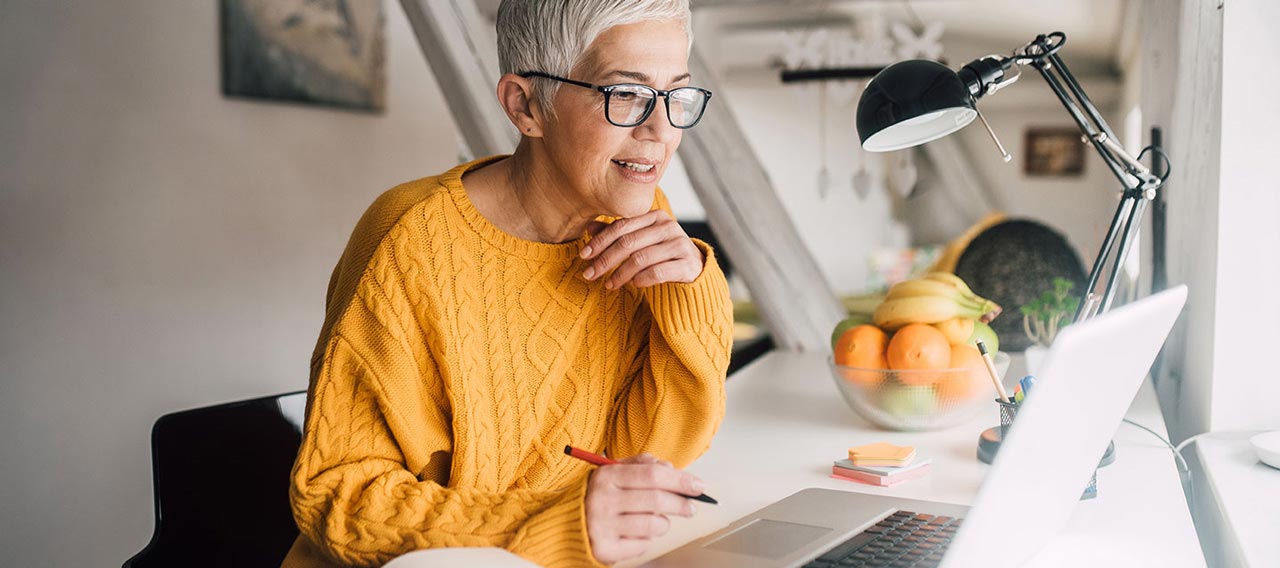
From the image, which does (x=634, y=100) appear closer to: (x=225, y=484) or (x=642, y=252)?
(x=642, y=252)

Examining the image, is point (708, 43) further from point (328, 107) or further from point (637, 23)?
point (637, 23)

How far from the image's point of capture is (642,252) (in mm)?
1151

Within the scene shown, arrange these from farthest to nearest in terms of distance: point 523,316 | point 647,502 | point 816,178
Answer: point 816,178 → point 523,316 → point 647,502

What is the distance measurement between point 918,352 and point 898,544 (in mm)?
584

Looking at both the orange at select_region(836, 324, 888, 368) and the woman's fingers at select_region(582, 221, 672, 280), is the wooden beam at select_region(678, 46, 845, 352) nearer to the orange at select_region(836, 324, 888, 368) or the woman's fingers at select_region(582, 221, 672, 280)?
the orange at select_region(836, 324, 888, 368)

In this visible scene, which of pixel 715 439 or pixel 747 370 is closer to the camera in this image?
pixel 715 439

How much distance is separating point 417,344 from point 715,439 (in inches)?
24.2

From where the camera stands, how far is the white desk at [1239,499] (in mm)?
981

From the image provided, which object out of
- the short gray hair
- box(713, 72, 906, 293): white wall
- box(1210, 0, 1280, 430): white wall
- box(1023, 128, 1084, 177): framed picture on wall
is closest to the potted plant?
box(1210, 0, 1280, 430): white wall

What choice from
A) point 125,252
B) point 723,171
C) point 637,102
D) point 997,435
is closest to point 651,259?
point 637,102

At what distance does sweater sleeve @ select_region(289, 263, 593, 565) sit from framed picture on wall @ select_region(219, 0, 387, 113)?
1668 mm

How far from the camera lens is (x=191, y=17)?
7.88 ft

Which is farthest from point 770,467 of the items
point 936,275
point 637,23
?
point 637,23

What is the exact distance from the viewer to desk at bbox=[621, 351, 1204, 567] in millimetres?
1040
